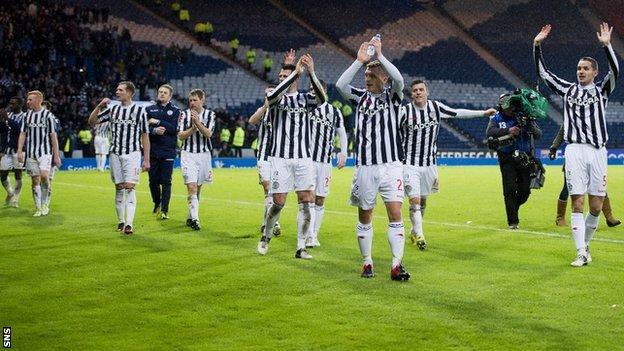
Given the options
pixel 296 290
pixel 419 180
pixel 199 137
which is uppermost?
pixel 199 137

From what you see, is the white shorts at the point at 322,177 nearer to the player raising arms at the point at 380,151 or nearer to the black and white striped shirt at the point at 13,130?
the player raising arms at the point at 380,151

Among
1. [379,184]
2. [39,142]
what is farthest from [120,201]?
[379,184]

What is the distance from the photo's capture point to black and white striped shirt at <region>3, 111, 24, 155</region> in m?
18.2

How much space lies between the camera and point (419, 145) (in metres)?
11.8

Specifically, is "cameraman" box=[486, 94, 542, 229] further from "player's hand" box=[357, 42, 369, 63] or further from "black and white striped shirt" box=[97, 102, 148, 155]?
"player's hand" box=[357, 42, 369, 63]

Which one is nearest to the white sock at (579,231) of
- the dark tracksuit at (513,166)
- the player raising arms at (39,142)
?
the dark tracksuit at (513,166)

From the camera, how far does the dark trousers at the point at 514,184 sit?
45.8 ft

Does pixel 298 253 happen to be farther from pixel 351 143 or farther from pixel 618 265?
pixel 351 143

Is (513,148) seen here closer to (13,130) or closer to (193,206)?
(193,206)

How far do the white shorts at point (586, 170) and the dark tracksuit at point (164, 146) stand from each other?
7.66 m

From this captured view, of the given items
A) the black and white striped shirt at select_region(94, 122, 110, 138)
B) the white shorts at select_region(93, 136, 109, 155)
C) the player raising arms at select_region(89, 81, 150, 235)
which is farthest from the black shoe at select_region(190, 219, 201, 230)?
the white shorts at select_region(93, 136, 109, 155)

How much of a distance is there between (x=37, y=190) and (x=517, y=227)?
8728 mm

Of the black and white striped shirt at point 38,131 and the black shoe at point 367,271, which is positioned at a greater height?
the black and white striped shirt at point 38,131

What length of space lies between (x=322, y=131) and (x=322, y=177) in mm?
626
